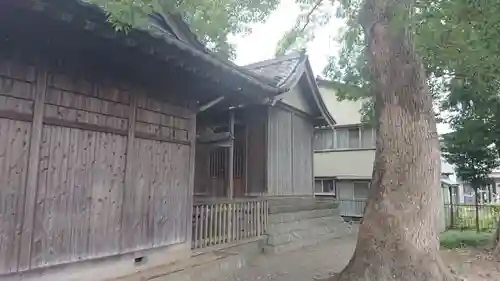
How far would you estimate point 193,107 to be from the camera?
6.41 m

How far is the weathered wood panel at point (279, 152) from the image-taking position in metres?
11.2

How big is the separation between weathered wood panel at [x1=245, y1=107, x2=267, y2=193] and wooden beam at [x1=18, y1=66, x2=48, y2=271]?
7.06 metres

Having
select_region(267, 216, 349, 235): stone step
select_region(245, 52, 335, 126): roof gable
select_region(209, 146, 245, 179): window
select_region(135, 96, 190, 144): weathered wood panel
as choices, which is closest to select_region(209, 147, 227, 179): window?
select_region(209, 146, 245, 179): window

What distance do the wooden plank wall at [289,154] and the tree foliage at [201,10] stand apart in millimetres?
4003

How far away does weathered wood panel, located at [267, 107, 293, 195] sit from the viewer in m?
11.2

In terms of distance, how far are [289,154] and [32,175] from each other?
29.0 ft

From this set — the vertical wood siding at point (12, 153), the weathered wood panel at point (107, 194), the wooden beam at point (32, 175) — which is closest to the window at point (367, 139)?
the weathered wood panel at point (107, 194)

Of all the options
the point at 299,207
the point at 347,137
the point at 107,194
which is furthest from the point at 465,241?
the point at 107,194

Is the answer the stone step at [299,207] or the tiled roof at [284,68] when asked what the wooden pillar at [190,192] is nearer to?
the stone step at [299,207]

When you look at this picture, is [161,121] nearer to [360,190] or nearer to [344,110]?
[360,190]

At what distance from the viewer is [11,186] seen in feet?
13.0

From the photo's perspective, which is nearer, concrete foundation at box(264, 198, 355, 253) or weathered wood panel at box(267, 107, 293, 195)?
concrete foundation at box(264, 198, 355, 253)

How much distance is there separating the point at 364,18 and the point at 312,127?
8453mm

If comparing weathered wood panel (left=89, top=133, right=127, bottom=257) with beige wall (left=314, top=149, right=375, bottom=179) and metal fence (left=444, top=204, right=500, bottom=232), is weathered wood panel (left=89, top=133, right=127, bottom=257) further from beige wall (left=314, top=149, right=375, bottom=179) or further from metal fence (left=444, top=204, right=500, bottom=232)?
metal fence (left=444, top=204, right=500, bottom=232)
